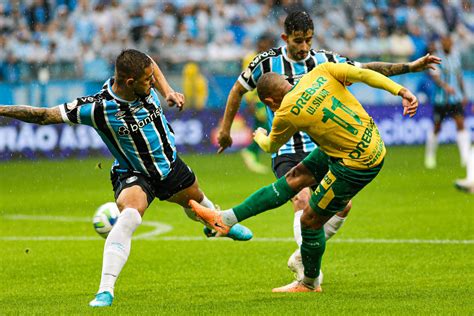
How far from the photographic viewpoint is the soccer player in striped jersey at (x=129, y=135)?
25.4ft

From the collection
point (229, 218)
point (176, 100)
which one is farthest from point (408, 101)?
point (176, 100)

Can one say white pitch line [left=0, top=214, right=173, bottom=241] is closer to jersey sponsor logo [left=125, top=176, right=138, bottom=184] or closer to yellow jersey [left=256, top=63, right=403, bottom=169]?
jersey sponsor logo [left=125, top=176, right=138, bottom=184]

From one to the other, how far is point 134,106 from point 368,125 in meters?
1.76

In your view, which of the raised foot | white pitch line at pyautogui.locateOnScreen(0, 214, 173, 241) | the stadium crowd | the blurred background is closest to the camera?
the raised foot

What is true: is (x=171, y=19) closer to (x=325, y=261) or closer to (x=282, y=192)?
(x=325, y=261)

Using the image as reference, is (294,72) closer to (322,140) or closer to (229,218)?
(322,140)

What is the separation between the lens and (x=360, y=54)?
2466cm

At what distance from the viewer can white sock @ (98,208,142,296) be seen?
7.59 meters

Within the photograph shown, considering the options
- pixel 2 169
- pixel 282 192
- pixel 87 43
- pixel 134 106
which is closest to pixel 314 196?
pixel 282 192

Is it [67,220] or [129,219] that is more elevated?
[129,219]

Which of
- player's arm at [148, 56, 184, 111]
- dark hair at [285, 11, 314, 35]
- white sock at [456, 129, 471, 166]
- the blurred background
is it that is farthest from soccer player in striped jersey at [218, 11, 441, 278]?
the blurred background

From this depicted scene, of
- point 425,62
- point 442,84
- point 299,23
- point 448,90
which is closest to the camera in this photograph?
point 425,62

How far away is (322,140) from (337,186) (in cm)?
35

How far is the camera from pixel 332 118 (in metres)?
7.67
